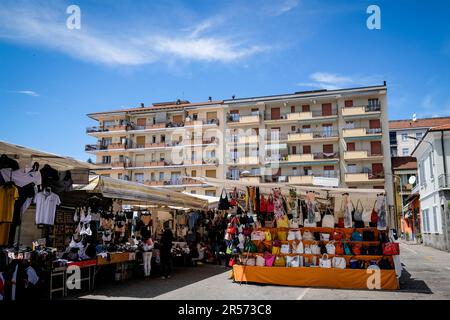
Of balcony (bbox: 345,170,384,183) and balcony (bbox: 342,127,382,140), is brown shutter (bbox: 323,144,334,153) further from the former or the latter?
balcony (bbox: 345,170,384,183)

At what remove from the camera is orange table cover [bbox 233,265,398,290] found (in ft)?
32.6

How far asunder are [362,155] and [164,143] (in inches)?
960

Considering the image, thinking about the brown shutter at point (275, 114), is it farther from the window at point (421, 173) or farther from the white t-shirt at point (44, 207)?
the white t-shirt at point (44, 207)

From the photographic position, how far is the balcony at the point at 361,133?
4262cm

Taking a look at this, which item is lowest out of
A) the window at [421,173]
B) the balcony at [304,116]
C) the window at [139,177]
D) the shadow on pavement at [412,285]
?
the shadow on pavement at [412,285]

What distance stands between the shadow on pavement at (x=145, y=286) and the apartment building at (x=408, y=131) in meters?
58.0

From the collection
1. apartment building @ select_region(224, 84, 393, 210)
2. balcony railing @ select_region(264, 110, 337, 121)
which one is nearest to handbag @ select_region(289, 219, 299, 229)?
apartment building @ select_region(224, 84, 393, 210)

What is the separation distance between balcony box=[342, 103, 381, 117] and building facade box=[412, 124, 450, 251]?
14223 millimetres

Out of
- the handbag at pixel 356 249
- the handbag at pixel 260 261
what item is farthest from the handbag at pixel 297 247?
the handbag at pixel 356 249

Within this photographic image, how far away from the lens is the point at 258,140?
4669 cm

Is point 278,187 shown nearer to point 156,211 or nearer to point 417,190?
point 156,211

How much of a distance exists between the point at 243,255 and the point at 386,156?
3611 centimetres

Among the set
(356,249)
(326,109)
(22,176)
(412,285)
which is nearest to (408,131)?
(326,109)
